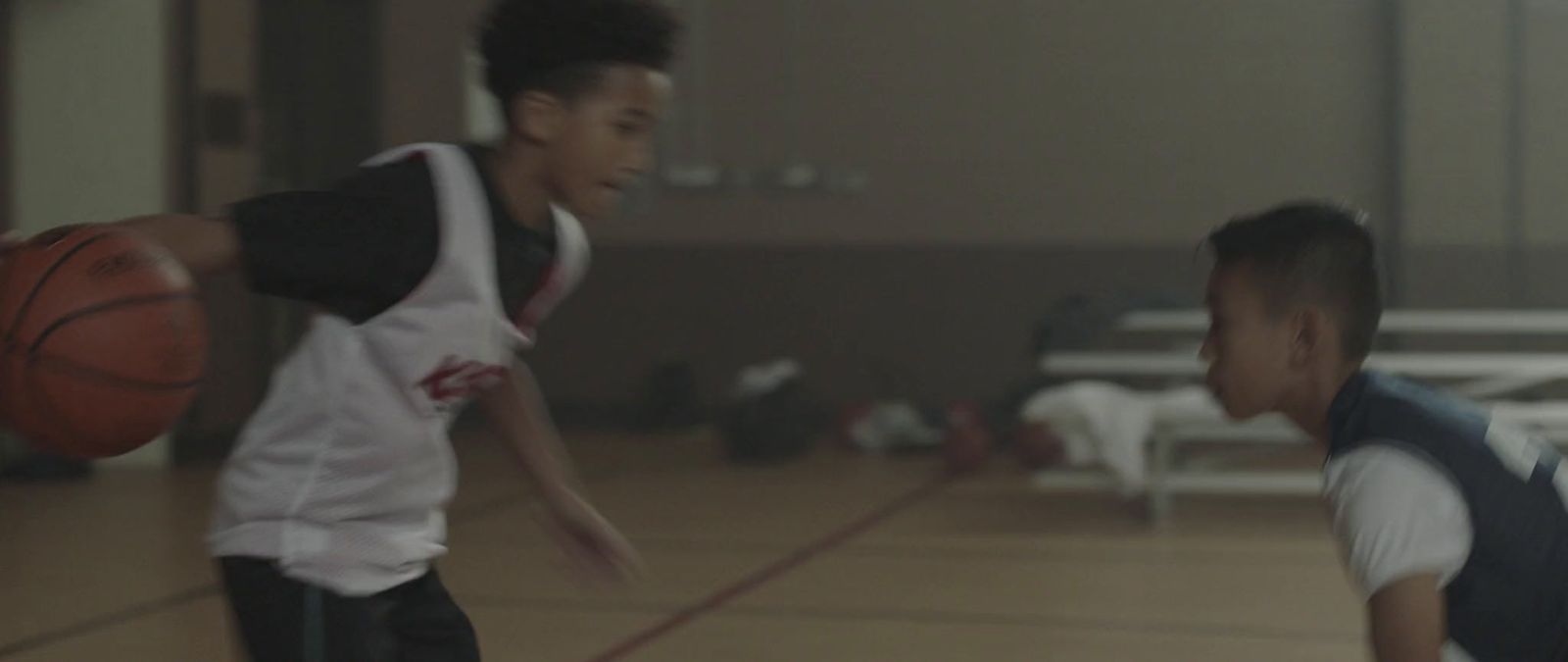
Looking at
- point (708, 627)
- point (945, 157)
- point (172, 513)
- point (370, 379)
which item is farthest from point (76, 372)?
point (945, 157)

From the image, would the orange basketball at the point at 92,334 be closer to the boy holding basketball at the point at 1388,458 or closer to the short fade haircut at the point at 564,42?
the short fade haircut at the point at 564,42

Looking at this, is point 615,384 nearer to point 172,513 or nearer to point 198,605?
point 172,513

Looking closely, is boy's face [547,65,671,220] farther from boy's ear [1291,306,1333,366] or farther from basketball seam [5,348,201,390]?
boy's ear [1291,306,1333,366]

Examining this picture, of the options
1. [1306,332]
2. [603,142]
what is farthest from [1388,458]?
[603,142]

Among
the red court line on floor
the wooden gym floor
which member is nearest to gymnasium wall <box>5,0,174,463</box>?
the wooden gym floor

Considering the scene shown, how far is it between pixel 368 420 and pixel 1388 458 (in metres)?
0.96

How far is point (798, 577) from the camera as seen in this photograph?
3.72 metres

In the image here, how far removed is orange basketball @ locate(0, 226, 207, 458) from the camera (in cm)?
163

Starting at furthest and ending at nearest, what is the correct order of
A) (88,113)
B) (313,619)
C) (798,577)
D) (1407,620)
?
(88,113) → (798,577) → (313,619) → (1407,620)

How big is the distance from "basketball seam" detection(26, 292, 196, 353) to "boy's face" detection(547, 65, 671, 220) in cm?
43

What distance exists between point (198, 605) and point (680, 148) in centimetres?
419

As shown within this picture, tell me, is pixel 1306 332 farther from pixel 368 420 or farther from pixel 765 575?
pixel 765 575

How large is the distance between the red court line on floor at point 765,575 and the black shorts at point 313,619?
1.00 metres

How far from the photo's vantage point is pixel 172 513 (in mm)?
4754
